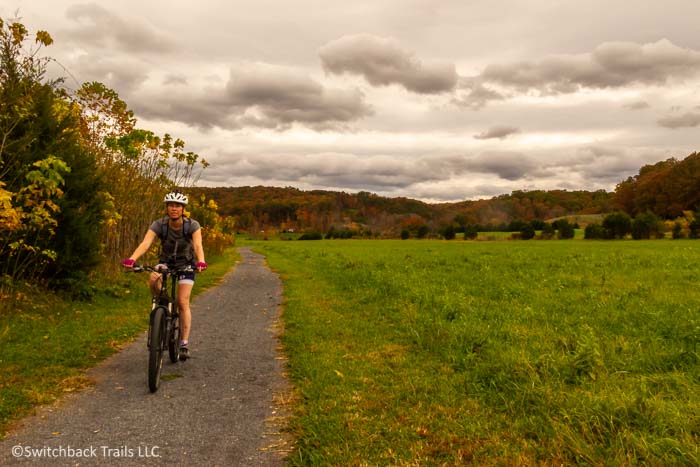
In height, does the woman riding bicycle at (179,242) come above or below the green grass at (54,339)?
above

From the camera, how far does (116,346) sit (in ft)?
25.6

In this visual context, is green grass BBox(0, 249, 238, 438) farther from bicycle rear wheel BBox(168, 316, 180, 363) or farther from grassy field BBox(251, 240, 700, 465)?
grassy field BBox(251, 240, 700, 465)

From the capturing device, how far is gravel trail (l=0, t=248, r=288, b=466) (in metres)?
4.00

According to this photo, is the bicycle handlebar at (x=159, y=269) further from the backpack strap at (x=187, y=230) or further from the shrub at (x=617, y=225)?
the shrub at (x=617, y=225)

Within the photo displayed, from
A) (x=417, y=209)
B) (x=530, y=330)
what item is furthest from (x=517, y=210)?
(x=530, y=330)

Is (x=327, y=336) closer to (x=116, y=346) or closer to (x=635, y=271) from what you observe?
(x=116, y=346)

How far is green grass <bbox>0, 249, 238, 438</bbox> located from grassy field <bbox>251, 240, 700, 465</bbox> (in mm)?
3119

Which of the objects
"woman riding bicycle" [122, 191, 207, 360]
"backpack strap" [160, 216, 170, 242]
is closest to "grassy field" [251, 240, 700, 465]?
"woman riding bicycle" [122, 191, 207, 360]

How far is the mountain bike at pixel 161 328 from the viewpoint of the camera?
18.4 ft

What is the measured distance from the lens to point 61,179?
7.78m

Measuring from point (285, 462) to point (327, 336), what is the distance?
182 inches

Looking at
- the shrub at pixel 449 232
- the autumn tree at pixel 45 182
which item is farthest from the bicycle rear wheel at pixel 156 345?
the shrub at pixel 449 232

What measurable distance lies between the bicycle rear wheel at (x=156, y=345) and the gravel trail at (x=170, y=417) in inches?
7.5

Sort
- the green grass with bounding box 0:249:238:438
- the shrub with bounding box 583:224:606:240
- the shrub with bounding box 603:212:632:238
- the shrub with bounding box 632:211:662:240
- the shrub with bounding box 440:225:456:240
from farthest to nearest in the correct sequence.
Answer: the shrub with bounding box 440:225:456:240
the shrub with bounding box 583:224:606:240
the shrub with bounding box 603:212:632:238
the shrub with bounding box 632:211:662:240
the green grass with bounding box 0:249:238:438
